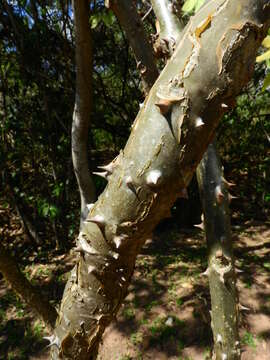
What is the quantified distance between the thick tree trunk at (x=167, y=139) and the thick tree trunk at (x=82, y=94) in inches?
47.5

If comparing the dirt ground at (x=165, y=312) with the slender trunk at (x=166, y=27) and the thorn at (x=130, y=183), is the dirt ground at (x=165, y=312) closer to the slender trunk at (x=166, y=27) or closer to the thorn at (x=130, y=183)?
the thorn at (x=130, y=183)

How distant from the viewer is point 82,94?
6.79 feet

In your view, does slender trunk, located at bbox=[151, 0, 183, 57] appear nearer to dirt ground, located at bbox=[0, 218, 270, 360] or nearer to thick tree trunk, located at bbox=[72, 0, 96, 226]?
thick tree trunk, located at bbox=[72, 0, 96, 226]

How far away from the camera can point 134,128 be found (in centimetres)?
83

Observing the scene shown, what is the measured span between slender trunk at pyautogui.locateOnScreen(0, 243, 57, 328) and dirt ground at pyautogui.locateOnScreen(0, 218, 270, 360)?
1.09 metres

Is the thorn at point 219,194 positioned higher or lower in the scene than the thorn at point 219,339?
higher

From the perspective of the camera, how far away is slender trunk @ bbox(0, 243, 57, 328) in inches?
64.9

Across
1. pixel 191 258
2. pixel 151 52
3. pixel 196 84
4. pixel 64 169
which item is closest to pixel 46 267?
pixel 64 169

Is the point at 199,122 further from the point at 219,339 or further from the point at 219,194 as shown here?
A: the point at 219,339

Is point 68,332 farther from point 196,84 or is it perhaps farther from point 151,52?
point 151,52

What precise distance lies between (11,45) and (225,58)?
405cm

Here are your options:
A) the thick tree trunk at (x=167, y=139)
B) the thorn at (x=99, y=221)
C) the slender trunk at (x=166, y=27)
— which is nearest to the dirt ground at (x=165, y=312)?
the thick tree trunk at (x=167, y=139)

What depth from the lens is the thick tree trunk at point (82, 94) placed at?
1721 mm

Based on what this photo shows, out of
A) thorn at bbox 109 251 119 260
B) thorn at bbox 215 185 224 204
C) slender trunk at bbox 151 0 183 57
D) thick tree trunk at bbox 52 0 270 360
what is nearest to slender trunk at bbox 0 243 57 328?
thick tree trunk at bbox 52 0 270 360
